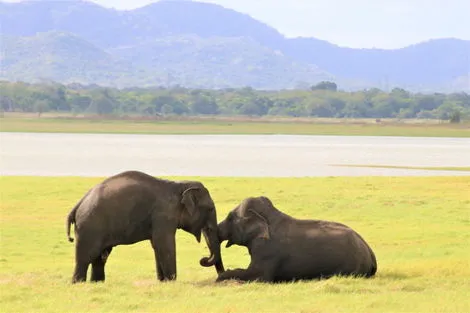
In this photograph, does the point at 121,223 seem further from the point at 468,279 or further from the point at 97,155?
the point at 97,155

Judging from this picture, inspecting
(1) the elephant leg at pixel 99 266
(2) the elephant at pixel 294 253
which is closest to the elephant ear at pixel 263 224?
(2) the elephant at pixel 294 253

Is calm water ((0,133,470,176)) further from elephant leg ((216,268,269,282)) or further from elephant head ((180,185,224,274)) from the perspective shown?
elephant leg ((216,268,269,282))

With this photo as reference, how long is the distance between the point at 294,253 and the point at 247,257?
6050mm

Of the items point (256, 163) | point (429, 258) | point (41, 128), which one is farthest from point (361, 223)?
point (41, 128)

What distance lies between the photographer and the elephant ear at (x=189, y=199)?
16422 mm

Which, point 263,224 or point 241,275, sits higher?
point 263,224

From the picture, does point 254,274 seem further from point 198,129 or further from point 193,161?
point 198,129

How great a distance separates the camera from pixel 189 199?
16438 millimetres

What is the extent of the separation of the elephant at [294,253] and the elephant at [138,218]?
0.72 m

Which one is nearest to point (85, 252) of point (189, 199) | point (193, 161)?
point (189, 199)

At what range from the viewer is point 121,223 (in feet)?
53.1

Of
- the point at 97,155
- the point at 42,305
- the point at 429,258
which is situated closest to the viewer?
the point at 42,305

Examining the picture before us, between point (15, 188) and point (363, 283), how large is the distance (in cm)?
2679

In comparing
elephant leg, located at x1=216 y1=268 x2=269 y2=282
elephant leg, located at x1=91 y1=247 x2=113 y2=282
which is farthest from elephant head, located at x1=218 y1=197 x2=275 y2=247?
elephant leg, located at x1=91 y1=247 x2=113 y2=282
